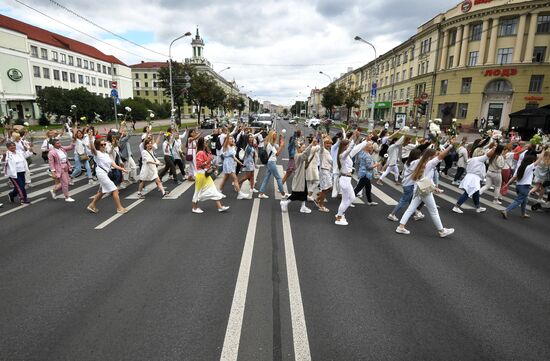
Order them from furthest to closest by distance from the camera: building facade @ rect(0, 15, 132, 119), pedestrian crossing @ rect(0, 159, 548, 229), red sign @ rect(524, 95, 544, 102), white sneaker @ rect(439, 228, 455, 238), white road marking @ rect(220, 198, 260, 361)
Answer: building facade @ rect(0, 15, 132, 119) → red sign @ rect(524, 95, 544, 102) → pedestrian crossing @ rect(0, 159, 548, 229) → white sneaker @ rect(439, 228, 455, 238) → white road marking @ rect(220, 198, 260, 361)

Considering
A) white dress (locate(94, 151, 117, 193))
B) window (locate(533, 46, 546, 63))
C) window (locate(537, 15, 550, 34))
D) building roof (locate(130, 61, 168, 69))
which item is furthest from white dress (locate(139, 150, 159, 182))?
building roof (locate(130, 61, 168, 69))

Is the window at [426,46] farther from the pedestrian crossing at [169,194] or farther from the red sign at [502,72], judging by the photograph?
the pedestrian crossing at [169,194]

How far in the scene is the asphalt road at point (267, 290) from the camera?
3.10 metres

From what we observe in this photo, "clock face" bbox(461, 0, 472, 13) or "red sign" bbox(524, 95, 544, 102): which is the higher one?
"clock face" bbox(461, 0, 472, 13)

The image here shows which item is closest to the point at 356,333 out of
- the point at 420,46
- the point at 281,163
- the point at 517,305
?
the point at 517,305

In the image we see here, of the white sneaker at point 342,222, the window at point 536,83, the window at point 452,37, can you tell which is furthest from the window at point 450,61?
the white sneaker at point 342,222

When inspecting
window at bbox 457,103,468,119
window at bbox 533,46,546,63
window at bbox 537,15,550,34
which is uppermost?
window at bbox 537,15,550,34

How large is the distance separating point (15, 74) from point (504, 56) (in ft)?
219

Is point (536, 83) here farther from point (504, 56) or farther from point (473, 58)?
point (473, 58)

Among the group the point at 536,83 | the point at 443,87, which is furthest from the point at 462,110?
the point at 536,83

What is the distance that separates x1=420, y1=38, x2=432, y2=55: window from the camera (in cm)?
4756

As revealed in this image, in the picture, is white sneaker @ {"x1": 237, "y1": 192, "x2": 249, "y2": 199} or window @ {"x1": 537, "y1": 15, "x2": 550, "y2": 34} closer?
white sneaker @ {"x1": 237, "y1": 192, "x2": 249, "y2": 199}

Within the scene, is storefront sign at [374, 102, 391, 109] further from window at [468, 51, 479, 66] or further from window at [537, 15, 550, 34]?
window at [537, 15, 550, 34]

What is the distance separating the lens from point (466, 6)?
Result: 39594 mm
